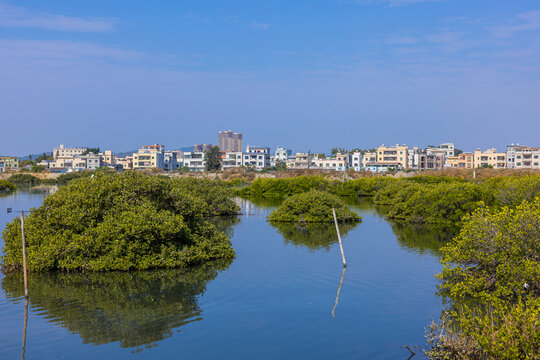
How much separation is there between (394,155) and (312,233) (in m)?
110

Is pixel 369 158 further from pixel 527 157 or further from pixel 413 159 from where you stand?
pixel 527 157

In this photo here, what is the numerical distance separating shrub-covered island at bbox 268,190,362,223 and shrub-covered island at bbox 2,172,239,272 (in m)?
15.6

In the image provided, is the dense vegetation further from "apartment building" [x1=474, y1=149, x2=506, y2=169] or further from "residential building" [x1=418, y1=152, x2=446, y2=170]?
"residential building" [x1=418, y1=152, x2=446, y2=170]

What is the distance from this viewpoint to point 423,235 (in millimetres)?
33000

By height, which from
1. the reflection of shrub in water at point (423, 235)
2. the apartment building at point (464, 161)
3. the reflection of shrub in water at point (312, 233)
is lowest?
the reflection of shrub in water at point (423, 235)

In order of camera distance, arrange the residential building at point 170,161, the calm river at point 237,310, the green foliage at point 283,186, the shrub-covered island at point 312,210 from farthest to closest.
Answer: the residential building at point 170,161 → the green foliage at point 283,186 → the shrub-covered island at point 312,210 → the calm river at point 237,310

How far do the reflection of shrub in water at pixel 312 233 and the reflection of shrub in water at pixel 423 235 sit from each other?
336cm

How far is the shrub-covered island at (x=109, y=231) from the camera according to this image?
67.3ft

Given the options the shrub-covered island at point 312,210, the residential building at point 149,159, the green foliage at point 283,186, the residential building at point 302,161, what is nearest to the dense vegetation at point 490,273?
the shrub-covered island at point 312,210

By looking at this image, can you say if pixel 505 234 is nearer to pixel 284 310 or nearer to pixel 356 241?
pixel 284 310

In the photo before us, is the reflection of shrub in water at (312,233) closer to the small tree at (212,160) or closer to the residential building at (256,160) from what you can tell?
the small tree at (212,160)

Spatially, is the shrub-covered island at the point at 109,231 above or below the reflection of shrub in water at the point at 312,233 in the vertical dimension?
above

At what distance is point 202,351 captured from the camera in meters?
13.2

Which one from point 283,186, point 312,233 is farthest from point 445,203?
point 283,186
